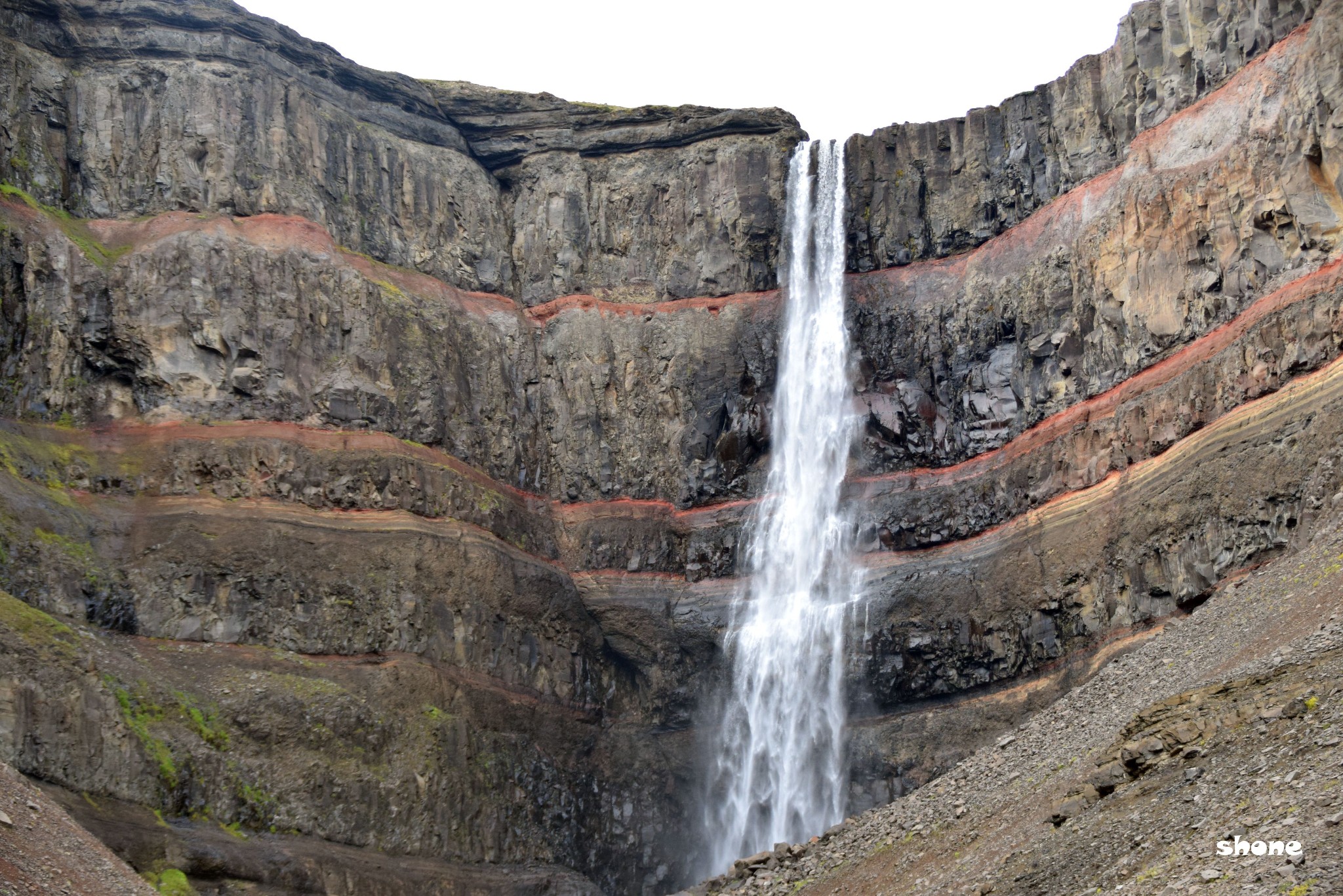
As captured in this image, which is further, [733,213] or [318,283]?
[733,213]

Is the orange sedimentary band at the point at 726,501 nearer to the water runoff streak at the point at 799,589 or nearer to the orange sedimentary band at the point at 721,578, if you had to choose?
the orange sedimentary band at the point at 721,578

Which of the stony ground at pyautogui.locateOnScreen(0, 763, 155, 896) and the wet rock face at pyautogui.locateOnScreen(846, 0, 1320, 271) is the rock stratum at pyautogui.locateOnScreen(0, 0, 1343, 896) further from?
the stony ground at pyautogui.locateOnScreen(0, 763, 155, 896)

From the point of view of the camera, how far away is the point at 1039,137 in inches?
1922

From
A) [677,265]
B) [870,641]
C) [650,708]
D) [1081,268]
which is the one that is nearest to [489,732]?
[650,708]

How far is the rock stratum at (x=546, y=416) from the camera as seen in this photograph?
36.3 m

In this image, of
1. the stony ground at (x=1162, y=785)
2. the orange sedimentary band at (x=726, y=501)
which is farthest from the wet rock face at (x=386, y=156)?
the stony ground at (x=1162, y=785)

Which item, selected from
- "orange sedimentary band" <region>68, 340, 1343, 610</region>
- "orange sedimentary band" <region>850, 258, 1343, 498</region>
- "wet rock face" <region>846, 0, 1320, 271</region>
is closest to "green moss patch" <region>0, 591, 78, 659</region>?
"orange sedimentary band" <region>68, 340, 1343, 610</region>

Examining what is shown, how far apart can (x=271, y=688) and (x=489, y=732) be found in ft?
24.2

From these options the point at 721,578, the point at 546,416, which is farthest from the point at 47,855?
the point at 546,416

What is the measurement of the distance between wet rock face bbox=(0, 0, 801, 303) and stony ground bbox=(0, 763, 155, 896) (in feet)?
83.0

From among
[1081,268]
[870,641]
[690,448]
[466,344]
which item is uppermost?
[1081,268]

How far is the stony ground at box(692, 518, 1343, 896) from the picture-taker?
17.0 m

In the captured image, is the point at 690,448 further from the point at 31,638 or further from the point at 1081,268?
the point at 31,638

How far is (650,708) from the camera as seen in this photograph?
4709 cm
